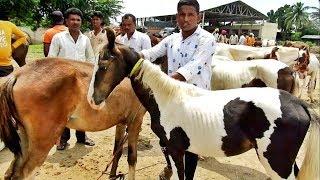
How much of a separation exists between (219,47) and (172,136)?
5268 mm

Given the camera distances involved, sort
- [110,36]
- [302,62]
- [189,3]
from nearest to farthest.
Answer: [110,36], [189,3], [302,62]

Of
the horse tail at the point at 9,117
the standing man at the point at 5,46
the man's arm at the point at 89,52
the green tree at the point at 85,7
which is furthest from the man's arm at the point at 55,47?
the green tree at the point at 85,7

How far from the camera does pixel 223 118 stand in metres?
2.65

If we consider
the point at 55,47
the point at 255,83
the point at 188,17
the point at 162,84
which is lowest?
the point at 255,83

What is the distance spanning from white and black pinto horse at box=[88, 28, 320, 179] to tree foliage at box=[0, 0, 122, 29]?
2304cm

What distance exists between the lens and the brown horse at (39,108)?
10.5ft

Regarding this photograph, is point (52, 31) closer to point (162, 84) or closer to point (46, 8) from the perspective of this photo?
point (162, 84)

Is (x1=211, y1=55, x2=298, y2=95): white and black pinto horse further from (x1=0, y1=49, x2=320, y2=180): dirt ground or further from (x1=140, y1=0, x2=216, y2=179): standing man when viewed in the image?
(x1=140, y1=0, x2=216, y2=179): standing man

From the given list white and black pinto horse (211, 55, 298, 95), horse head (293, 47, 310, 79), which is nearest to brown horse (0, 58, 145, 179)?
white and black pinto horse (211, 55, 298, 95)

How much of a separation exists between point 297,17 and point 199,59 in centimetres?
8003

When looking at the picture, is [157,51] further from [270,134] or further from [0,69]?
[0,69]

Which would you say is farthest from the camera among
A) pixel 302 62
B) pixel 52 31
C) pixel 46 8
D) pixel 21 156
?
pixel 46 8

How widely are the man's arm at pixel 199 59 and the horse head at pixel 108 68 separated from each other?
57cm

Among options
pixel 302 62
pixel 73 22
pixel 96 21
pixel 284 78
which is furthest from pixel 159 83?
pixel 302 62
